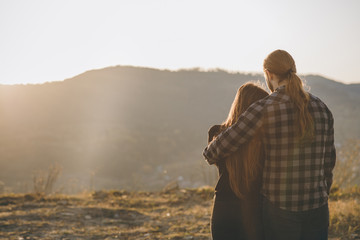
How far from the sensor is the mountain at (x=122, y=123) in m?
27.4

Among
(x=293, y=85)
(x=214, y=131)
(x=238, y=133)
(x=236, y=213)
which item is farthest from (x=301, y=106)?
(x=236, y=213)

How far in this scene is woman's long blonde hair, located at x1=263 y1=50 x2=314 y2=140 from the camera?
167cm

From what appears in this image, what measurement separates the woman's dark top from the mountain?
15291 mm

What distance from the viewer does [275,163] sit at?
5.70 ft

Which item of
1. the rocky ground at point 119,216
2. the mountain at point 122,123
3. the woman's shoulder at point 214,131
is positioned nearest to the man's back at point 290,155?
the woman's shoulder at point 214,131

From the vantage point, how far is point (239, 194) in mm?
1811

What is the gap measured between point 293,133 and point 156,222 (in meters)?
3.97

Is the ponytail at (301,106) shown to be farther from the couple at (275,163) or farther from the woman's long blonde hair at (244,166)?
the woman's long blonde hair at (244,166)

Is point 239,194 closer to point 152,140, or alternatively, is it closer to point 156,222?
point 156,222

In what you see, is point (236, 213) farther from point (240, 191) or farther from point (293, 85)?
point (293, 85)

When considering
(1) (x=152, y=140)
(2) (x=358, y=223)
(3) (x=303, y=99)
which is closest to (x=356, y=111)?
(1) (x=152, y=140)

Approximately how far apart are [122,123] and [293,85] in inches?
1566

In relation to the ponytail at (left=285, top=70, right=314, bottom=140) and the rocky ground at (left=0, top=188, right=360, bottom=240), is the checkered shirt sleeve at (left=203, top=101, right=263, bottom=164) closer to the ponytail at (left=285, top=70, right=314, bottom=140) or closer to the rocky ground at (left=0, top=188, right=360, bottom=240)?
the ponytail at (left=285, top=70, right=314, bottom=140)

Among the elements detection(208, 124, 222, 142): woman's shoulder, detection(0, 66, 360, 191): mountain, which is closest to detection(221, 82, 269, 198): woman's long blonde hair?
detection(208, 124, 222, 142): woman's shoulder
